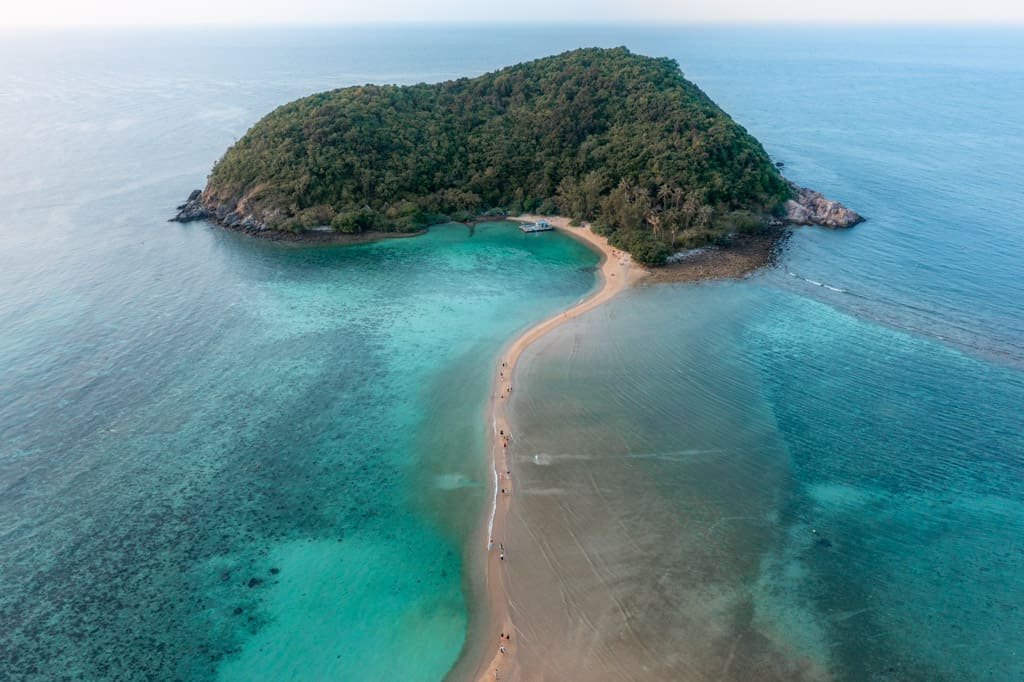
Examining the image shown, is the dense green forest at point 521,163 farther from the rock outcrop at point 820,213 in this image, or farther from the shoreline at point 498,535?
the shoreline at point 498,535

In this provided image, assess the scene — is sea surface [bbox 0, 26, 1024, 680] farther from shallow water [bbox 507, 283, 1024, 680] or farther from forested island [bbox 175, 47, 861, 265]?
forested island [bbox 175, 47, 861, 265]

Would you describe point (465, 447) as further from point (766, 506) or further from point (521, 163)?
point (521, 163)

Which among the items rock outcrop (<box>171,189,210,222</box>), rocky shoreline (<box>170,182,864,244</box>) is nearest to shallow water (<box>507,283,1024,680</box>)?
rocky shoreline (<box>170,182,864,244</box>)

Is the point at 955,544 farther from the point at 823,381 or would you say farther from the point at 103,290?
the point at 103,290

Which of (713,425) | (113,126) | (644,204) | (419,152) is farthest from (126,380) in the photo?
(113,126)

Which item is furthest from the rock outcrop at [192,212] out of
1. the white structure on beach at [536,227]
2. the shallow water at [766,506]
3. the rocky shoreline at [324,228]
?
the shallow water at [766,506]

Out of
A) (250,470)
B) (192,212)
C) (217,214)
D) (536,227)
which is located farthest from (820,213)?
(192,212)
